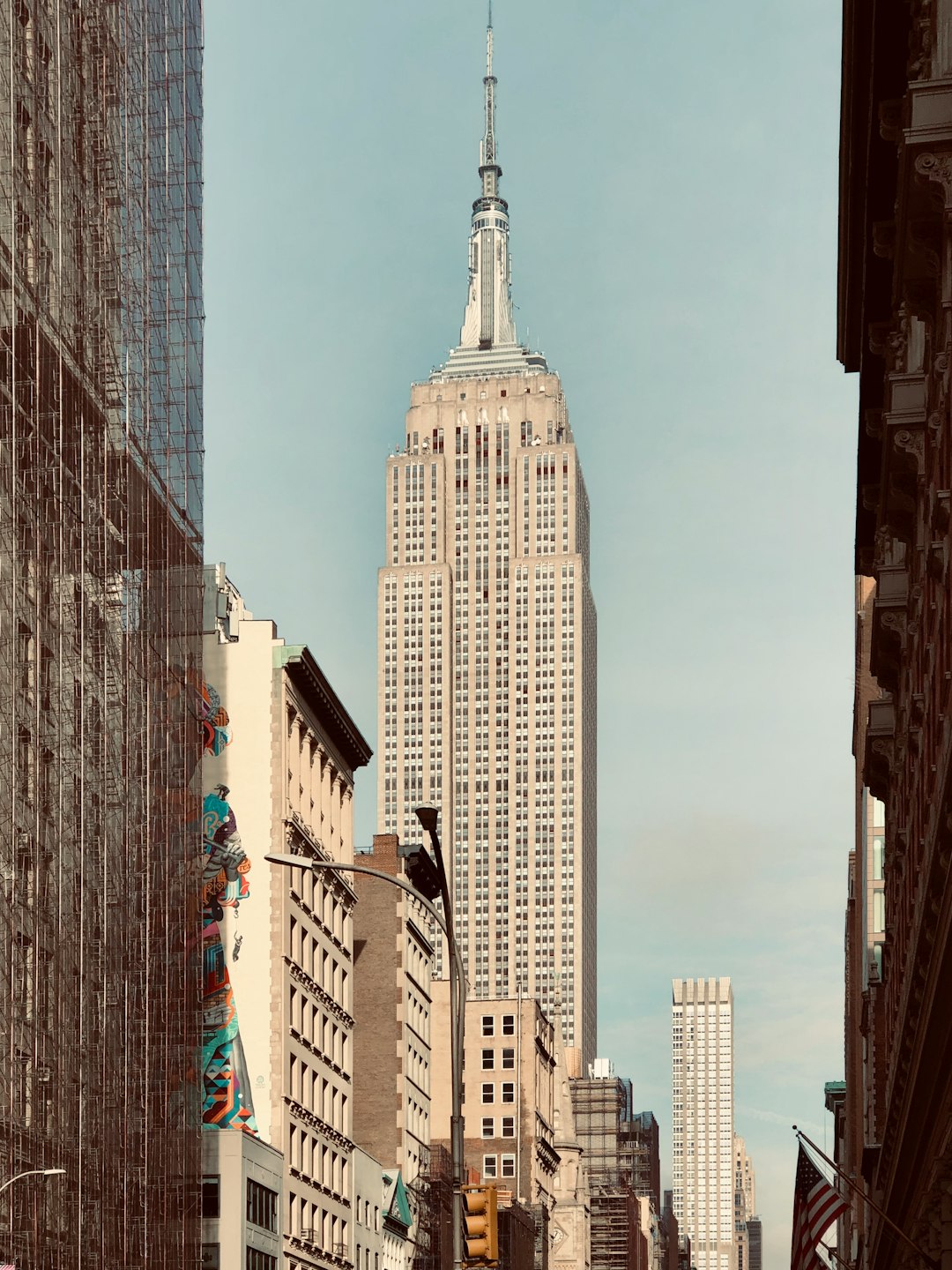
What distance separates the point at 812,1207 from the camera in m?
49.8

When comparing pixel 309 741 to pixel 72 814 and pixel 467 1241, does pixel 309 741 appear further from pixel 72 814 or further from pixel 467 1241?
pixel 467 1241

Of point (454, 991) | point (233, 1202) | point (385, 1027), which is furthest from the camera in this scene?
point (385, 1027)

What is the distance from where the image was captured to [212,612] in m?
90.7

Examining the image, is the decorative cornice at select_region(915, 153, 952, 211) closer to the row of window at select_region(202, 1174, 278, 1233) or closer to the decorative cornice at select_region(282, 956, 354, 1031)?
the row of window at select_region(202, 1174, 278, 1233)

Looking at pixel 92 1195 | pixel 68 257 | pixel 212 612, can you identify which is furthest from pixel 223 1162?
pixel 68 257

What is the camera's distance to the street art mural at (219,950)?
80875 mm

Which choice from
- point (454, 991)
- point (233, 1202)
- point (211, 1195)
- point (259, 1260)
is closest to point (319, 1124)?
point (259, 1260)

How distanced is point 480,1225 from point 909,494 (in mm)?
17227

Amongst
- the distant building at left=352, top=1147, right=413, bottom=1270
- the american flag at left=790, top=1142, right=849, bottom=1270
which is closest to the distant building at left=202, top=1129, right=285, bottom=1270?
the distant building at left=352, top=1147, right=413, bottom=1270

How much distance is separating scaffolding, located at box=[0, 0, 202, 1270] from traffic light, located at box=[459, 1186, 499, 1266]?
2858 cm

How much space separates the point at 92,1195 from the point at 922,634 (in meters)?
32.1

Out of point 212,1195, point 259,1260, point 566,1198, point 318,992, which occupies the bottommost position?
point 259,1260

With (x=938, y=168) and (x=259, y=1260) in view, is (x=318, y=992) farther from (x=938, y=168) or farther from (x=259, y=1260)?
(x=938, y=168)

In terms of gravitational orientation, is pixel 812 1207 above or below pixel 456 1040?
below
